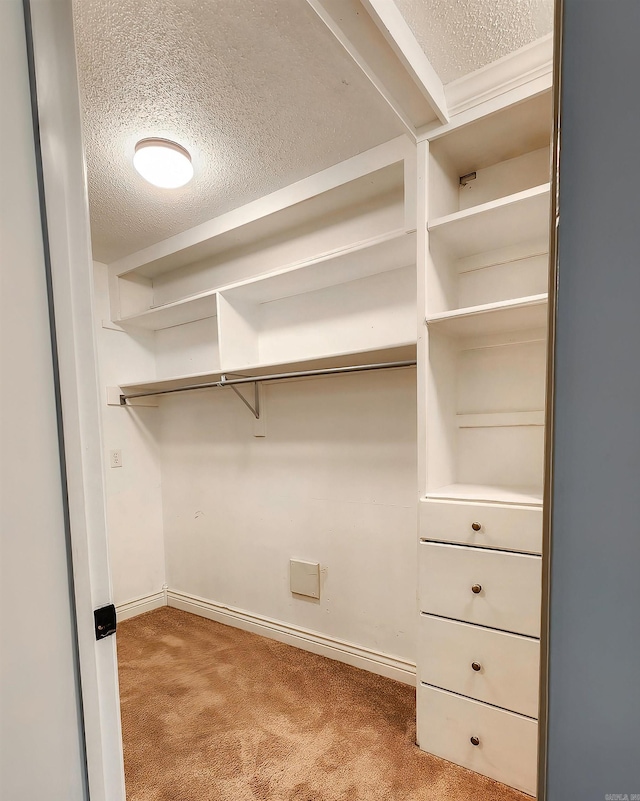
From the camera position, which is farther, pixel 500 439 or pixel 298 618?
pixel 298 618

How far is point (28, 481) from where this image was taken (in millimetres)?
545

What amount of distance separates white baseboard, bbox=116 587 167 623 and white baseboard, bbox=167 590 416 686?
0.08 meters

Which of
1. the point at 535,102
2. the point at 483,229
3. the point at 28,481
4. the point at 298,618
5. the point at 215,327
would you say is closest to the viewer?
the point at 28,481

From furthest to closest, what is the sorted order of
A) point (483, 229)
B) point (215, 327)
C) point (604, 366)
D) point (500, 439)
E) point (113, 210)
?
point (215, 327), point (113, 210), point (500, 439), point (483, 229), point (604, 366)

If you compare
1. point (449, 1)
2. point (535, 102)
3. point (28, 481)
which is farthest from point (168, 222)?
point (28, 481)

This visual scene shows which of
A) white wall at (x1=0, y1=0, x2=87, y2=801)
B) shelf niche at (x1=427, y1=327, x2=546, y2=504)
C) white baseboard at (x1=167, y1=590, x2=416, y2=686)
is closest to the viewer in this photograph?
white wall at (x1=0, y1=0, x2=87, y2=801)

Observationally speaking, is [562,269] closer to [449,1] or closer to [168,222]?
[449,1]

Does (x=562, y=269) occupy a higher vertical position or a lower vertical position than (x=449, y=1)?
lower

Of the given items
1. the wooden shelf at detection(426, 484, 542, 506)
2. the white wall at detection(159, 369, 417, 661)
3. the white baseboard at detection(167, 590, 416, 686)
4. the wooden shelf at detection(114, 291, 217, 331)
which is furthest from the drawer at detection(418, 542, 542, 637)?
the wooden shelf at detection(114, 291, 217, 331)

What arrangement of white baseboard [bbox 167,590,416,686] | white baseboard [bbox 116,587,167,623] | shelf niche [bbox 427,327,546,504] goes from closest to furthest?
shelf niche [bbox 427,327,546,504] < white baseboard [bbox 167,590,416,686] < white baseboard [bbox 116,587,167,623]

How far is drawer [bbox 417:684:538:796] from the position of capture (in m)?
1.23

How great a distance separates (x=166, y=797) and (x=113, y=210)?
98.8 inches

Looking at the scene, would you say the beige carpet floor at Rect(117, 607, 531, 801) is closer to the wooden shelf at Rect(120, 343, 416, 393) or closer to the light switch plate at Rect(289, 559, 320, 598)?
the light switch plate at Rect(289, 559, 320, 598)

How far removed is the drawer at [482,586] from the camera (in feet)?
3.99
